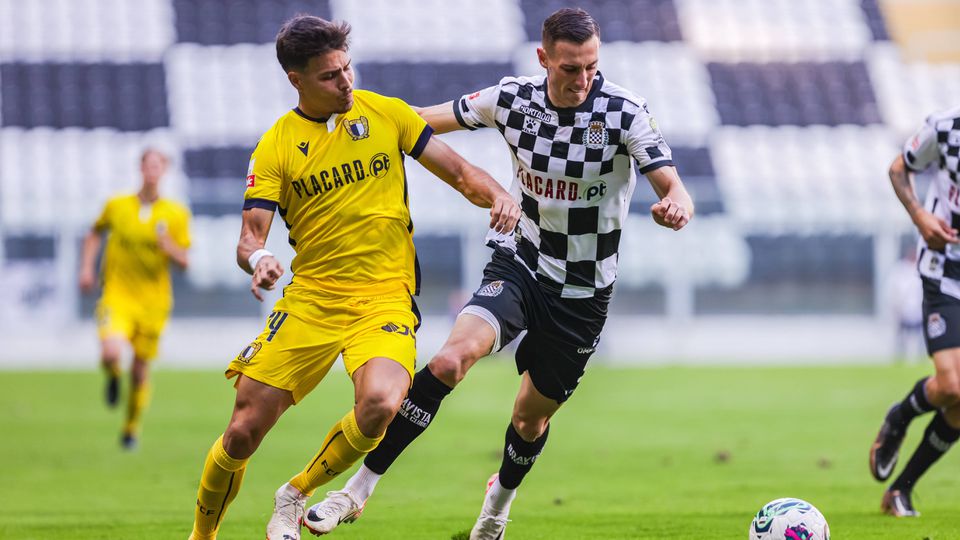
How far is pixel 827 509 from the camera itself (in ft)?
24.6

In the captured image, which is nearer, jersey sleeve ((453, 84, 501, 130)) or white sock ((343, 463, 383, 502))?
white sock ((343, 463, 383, 502))

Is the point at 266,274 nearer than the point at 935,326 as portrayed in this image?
Yes

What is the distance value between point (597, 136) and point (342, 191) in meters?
1.22

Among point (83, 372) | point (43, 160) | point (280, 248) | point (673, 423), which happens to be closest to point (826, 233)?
point (280, 248)

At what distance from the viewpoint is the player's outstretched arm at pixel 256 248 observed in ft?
16.5

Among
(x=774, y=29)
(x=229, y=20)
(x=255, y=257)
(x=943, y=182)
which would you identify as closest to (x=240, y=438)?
(x=255, y=257)

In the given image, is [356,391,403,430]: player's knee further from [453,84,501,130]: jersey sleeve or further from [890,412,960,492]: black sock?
[890,412,960,492]: black sock

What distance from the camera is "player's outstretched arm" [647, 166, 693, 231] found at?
17.3 feet

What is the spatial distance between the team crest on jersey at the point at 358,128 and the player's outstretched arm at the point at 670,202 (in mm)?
1271

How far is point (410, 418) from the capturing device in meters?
5.64

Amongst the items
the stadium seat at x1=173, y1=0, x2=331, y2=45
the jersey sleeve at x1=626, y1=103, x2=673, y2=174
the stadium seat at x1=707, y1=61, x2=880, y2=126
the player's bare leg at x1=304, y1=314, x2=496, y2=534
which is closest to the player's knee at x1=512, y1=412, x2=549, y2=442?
the player's bare leg at x1=304, y1=314, x2=496, y2=534

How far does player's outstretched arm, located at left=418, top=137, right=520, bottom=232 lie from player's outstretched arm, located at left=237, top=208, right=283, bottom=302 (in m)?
0.76

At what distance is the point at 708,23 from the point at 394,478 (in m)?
22.9

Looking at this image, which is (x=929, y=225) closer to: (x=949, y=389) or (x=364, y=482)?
(x=949, y=389)
